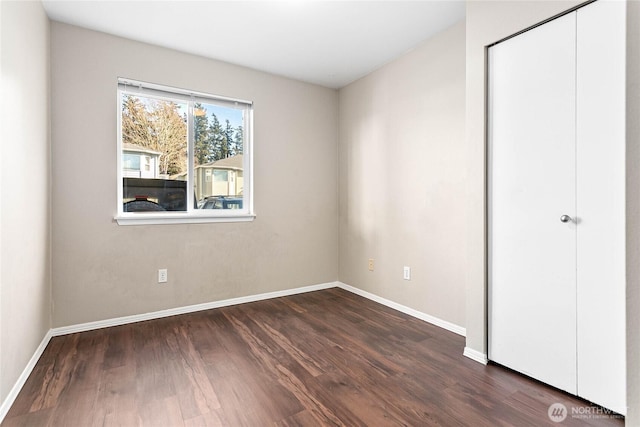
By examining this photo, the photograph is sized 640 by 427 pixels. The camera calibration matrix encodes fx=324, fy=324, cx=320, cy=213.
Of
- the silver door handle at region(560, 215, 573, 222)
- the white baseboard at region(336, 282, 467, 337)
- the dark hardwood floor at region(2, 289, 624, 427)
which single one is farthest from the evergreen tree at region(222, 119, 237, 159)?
the silver door handle at region(560, 215, 573, 222)

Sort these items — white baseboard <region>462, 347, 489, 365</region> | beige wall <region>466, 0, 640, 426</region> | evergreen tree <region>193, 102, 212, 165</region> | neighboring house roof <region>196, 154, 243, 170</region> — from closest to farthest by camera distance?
beige wall <region>466, 0, 640, 426</region>
white baseboard <region>462, 347, 489, 365</region>
evergreen tree <region>193, 102, 212, 165</region>
neighboring house roof <region>196, 154, 243, 170</region>

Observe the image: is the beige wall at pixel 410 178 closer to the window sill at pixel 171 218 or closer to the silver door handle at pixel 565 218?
the silver door handle at pixel 565 218

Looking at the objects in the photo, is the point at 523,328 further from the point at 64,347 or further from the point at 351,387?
the point at 64,347

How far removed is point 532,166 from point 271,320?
7.72 feet

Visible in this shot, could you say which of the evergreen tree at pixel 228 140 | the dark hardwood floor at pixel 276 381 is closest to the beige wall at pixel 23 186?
the dark hardwood floor at pixel 276 381

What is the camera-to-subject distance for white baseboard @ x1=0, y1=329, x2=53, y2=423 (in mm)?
1639

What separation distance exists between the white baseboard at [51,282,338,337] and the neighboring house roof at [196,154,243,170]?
1.39m

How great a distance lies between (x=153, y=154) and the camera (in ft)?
9.98

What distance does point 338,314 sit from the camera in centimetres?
311

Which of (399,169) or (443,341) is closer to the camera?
(443,341)

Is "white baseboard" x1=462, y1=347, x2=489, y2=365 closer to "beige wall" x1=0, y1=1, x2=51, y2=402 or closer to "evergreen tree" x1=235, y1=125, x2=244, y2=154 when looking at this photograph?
"beige wall" x1=0, y1=1, x2=51, y2=402

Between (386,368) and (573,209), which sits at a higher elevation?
(573,209)

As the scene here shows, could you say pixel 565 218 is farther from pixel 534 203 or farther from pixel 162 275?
pixel 162 275

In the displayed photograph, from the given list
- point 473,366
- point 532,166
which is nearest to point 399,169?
point 532,166
